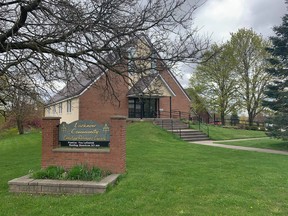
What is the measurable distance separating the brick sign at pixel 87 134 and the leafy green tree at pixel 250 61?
3499cm

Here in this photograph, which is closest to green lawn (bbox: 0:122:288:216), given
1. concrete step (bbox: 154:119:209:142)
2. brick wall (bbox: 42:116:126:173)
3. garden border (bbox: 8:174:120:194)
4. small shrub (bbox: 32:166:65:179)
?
garden border (bbox: 8:174:120:194)

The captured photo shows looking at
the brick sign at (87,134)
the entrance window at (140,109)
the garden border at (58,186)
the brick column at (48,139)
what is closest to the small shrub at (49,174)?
the garden border at (58,186)

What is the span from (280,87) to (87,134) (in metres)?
16.3

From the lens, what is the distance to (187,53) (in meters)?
7.83

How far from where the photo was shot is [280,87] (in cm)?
2083

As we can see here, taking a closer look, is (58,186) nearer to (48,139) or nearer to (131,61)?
(48,139)

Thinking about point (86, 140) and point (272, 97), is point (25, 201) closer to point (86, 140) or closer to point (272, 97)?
point (86, 140)

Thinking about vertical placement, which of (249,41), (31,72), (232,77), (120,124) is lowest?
(120,124)

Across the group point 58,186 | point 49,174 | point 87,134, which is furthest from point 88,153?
point 58,186

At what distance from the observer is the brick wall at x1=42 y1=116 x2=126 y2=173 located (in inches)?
334

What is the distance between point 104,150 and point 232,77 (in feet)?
118

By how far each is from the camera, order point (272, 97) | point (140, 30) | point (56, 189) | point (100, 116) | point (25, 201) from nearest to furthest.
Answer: point (25, 201)
point (56, 189)
point (140, 30)
point (272, 97)
point (100, 116)

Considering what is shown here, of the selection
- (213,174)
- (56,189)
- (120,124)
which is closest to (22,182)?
(56,189)

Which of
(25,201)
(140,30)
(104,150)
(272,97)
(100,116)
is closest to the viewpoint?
(25,201)
